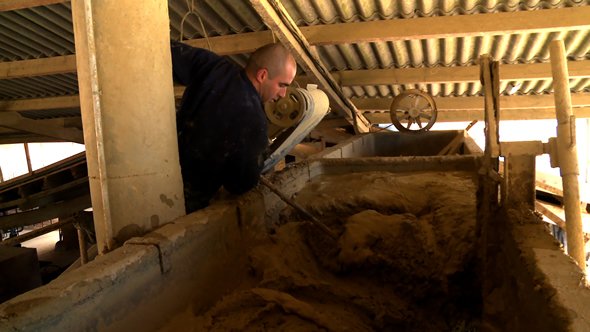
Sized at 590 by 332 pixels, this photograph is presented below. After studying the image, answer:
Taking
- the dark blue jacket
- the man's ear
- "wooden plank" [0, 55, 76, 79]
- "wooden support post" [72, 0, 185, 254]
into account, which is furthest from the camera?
"wooden plank" [0, 55, 76, 79]

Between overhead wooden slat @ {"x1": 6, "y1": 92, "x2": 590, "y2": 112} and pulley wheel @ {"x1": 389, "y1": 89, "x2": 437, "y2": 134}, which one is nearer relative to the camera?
pulley wheel @ {"x1": 389, "y1": 89, "x2": 437, "y2": 134}

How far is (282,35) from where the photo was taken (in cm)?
471

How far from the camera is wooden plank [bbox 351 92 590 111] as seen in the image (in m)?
8.50

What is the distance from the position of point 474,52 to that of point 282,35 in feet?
12.9

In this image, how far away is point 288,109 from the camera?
3631 millimetres

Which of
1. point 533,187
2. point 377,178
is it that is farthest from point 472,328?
point 377,178

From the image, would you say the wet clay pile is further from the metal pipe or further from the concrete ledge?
the metal pipe

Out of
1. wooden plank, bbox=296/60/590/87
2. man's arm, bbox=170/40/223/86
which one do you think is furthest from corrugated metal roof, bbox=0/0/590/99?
man's arm, bbox=170/40/223/86

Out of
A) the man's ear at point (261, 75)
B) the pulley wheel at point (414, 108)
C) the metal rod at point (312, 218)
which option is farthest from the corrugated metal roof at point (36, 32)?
the pulley wheel at point (414, 108)

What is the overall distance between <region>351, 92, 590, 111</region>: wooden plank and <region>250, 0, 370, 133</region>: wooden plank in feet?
5.46

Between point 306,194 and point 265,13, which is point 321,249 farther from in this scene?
point 265,13

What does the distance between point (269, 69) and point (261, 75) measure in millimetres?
71

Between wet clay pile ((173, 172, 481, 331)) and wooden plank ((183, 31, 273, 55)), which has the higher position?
wooden plank ((183, 31, 273, 55))

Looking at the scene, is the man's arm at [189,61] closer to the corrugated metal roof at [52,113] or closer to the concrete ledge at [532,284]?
the concrete ledge at [532,284]
